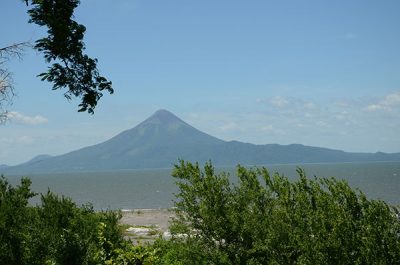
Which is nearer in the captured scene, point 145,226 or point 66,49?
point 66,49

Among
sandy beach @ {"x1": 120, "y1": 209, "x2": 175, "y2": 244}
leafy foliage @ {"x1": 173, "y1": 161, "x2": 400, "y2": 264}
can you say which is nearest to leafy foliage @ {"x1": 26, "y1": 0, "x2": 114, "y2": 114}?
leafy foliage @ {"x1": 173, "y1": 161, "x2": 400, "y2": 264}

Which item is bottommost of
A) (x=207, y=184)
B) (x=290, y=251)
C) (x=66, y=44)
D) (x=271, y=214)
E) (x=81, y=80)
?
(x=290, y=251)

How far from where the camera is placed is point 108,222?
20.8 metres

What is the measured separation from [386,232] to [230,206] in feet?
21.3

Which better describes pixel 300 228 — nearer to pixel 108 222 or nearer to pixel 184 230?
pixel 184 230

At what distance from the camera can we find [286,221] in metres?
15.4

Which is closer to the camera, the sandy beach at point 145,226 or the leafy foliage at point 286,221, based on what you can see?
the leafy foliage at point 286,221

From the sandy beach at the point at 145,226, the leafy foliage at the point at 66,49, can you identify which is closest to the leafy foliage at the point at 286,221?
the leafy foliage at the point at 66,49

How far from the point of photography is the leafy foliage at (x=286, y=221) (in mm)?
12688

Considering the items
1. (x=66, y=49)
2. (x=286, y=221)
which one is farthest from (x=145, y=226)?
(x=66, y=49)

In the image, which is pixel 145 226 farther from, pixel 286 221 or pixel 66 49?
pixel 66 49

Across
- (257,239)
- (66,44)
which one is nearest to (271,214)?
(257,239)

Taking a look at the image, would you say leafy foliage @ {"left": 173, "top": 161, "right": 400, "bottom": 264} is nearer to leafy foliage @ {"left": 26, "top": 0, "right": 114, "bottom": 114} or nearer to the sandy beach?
leafy foliage @ {"left": 26, "top": 0, "right": 114, "bottom": 114}

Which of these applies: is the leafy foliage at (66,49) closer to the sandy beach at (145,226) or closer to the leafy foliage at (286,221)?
the leafy foliage at (286,221)
